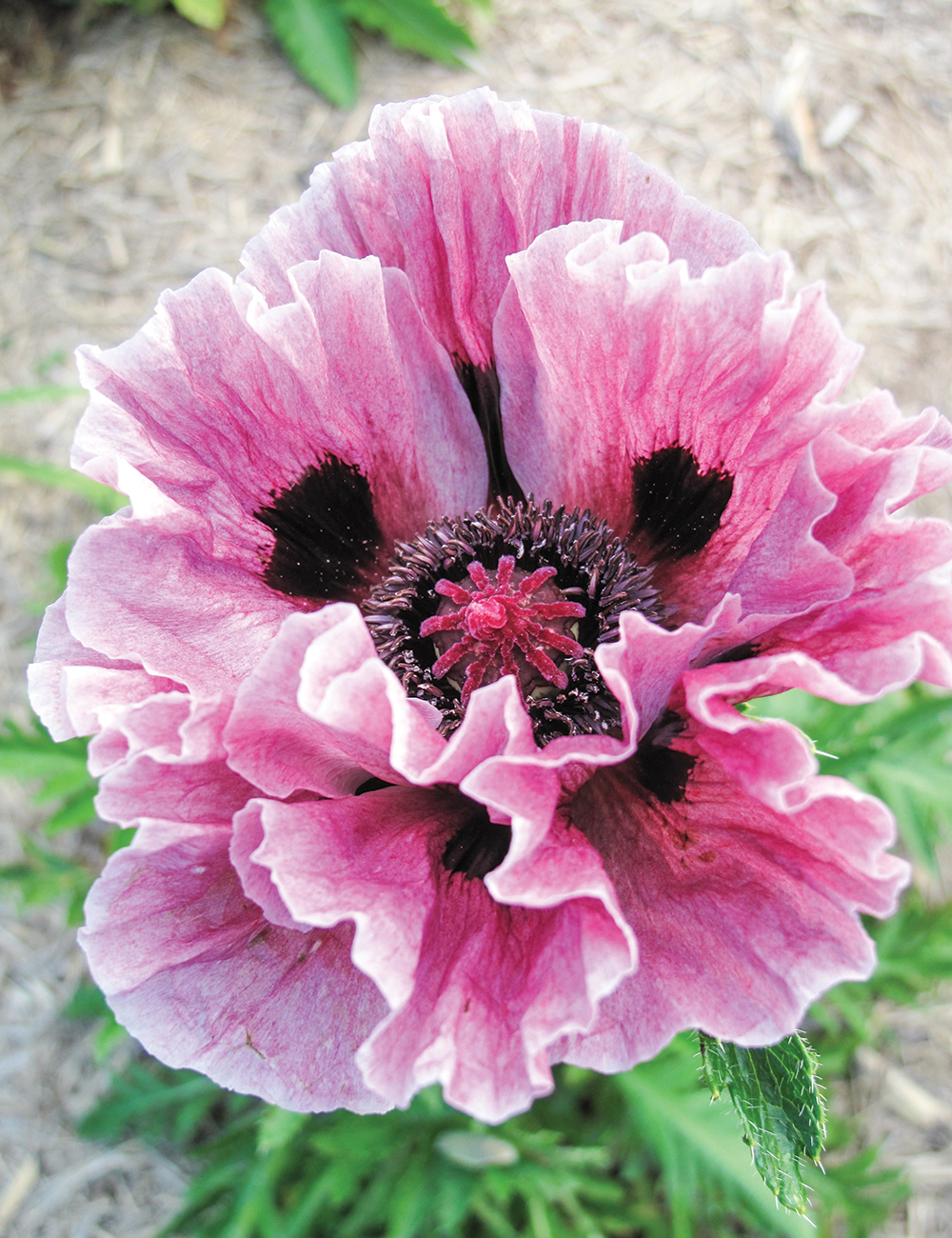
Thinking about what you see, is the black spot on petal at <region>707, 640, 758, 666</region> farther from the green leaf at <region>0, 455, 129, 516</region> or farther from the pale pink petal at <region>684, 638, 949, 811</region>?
the green leaf at <region>0, 455, 129, 516</region>

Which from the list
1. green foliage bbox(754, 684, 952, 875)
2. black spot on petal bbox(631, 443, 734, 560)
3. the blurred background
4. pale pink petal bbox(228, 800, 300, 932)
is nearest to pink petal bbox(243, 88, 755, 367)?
black spot on petal bbox(631, 443, 734, 560)

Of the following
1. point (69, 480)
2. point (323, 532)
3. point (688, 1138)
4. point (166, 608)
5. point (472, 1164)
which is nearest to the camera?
point (166, 608)

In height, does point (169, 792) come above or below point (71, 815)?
above

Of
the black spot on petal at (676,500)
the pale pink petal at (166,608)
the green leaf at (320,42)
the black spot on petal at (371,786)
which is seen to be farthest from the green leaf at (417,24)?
the black spot on petal at (371,786)

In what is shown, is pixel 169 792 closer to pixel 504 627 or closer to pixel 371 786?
pixel 371 786

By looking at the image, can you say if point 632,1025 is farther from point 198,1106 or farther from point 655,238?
point 198,1106

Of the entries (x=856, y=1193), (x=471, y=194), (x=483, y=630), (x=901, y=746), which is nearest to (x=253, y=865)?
(x=483, y=630)

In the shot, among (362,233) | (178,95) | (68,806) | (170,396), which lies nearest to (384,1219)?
(68,806)
